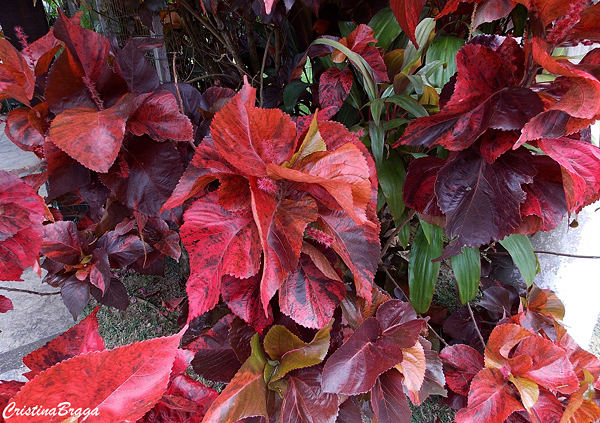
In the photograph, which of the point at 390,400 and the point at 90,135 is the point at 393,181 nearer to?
the point at 390,400

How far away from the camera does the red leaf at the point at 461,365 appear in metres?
0.76

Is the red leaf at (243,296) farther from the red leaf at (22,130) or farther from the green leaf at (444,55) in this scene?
the green leaf at (444,55)

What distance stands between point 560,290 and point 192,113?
3.13ft

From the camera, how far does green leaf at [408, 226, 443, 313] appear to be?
82 centimetres

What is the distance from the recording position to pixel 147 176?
0.50 m

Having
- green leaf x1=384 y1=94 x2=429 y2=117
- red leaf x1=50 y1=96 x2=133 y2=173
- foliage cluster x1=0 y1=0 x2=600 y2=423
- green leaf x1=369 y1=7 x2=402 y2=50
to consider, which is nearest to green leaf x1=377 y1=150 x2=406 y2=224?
foliage cluster x1=0 y1=0 x2=600 y2=423

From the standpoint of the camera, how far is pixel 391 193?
2.34 feet

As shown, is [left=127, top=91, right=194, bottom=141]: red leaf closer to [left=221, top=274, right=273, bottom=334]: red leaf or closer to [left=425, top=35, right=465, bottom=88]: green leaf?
[left=221, top=274, right=273, bottom=334]: red leaf

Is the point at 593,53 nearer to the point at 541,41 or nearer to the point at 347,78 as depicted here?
the point at 541,41

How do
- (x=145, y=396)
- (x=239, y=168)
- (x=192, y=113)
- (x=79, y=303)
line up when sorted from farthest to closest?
(x=79, y=303) < (x=192, y=113) < (x=239, y=168) < (x=145, y=396)

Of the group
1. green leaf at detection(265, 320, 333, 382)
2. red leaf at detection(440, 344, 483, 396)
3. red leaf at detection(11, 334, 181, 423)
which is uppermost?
red leaf at detection(11, 334, 181, 423)

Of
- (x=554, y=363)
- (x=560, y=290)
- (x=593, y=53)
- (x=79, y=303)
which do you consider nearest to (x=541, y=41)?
(x=593, y=53)

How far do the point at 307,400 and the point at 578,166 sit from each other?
17.5 inches

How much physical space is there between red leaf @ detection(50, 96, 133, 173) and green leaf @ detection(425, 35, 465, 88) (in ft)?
1.84
